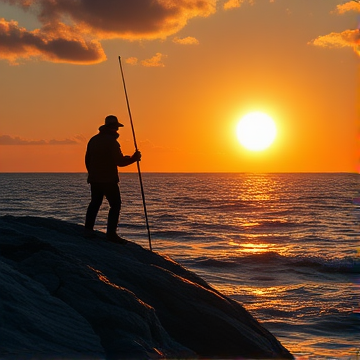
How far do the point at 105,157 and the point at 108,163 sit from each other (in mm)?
94

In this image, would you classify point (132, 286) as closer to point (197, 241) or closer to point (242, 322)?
point (242, 322)

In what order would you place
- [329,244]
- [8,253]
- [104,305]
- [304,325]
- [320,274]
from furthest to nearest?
[329,244], [320,274], [304,325], [8,253], [104,305]

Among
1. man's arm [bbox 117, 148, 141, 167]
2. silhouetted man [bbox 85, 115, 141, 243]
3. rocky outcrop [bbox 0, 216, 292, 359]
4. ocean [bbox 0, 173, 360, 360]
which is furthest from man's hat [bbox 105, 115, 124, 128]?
ocean [bbox 0, 173, 360, 360]

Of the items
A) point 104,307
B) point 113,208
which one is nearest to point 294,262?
point 113,208

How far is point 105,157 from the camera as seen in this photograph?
8258mm

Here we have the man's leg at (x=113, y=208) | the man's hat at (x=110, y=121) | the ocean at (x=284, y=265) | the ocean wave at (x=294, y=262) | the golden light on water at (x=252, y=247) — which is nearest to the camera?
the man's leg at (x=113, y=208)

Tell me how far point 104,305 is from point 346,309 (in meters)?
8.51

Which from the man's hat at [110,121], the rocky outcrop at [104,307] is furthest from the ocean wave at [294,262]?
the rocky outcrop at [104,307]

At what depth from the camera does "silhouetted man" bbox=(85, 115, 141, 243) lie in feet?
26.9

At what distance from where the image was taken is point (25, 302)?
5039 mm

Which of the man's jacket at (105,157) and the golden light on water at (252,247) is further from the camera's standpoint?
the golden light on water at (252,247)

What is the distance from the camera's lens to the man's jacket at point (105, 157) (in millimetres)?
8211

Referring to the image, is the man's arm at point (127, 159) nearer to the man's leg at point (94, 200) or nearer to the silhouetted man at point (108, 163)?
the silhouetted man at point (108, 163)

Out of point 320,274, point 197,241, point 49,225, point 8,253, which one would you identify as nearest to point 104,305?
point 8,253
